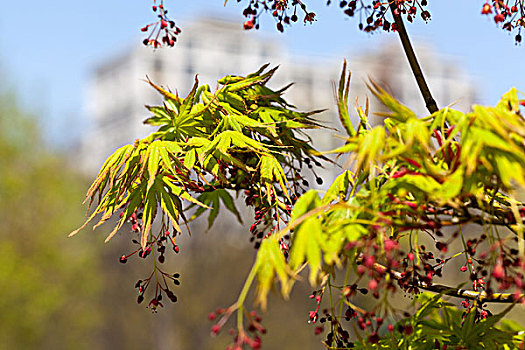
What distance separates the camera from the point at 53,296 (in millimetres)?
12906

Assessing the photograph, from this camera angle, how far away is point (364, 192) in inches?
45.2

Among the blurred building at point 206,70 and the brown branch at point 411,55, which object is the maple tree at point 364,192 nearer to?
the brown branch at point 411,55

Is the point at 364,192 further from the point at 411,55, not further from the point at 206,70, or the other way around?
the point at 206,70

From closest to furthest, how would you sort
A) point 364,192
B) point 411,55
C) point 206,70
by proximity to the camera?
point 364,192
point 411,55
point 206,70

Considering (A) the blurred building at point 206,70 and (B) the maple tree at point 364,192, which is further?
(A) the blurred building at point 206,70

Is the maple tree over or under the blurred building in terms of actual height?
over

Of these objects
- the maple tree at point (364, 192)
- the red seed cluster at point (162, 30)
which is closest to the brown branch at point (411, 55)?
the maple tree at point (364, 192)

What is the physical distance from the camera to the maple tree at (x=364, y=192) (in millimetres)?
1016

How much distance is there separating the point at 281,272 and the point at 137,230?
2.04 feet

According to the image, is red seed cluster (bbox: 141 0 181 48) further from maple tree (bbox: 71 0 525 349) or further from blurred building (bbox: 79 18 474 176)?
blurred building (bbox: 79 18 474 176)

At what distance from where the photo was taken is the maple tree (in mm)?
1016

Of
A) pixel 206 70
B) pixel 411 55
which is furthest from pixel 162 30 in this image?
pixel 206 70

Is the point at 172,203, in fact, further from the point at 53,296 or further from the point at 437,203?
the point at 53,296

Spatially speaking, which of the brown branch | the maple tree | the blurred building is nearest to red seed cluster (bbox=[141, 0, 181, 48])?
the maple tree
